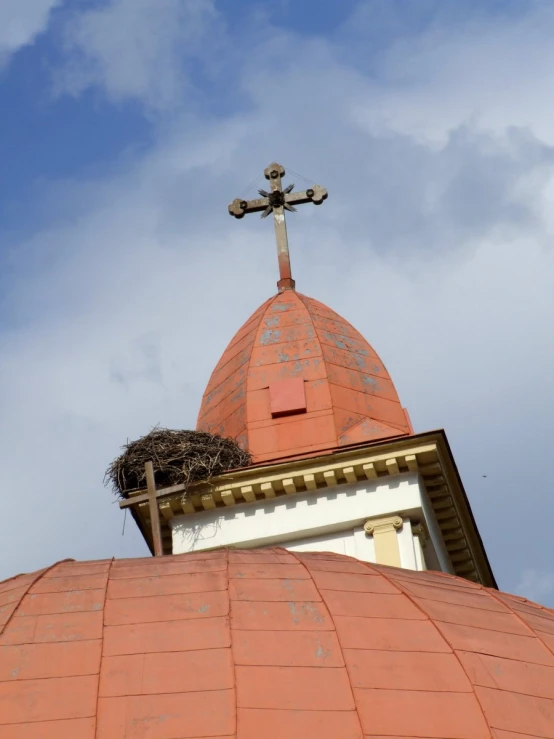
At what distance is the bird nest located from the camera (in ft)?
75.4

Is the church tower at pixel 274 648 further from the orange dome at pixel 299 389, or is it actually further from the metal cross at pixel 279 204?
the metal cross at pixel 279 204

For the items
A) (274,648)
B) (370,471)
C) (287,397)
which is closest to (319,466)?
(370,471)

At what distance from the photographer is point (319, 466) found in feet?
74.9

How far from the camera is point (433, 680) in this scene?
587 inches

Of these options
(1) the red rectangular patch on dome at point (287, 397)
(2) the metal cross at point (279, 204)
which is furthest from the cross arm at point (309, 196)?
(1) the red rectangular patch on dome at point (287, 397)

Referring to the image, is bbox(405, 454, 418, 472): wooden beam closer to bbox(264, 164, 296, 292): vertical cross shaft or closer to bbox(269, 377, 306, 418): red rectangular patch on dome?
bbox(269, 377, 306, 418): red rectangular patch on dome

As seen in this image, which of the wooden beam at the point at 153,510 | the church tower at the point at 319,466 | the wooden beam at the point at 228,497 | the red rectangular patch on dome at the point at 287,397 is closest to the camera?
the wooden beam at the point at 153,510

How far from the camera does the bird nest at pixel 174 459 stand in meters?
23.0

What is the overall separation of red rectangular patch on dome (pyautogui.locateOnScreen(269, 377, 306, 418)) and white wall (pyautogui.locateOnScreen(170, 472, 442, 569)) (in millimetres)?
1520

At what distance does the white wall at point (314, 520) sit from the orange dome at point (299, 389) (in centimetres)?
83

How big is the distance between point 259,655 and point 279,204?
13.5 m

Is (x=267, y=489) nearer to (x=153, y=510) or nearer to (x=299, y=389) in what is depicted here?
(x=299, y=389)

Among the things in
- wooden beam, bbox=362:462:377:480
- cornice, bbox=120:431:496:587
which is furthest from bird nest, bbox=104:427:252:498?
wooden beam, bbox=362:462:377:480

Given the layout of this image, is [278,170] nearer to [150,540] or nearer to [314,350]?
[314,350]
